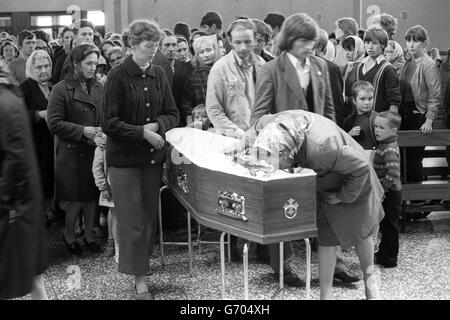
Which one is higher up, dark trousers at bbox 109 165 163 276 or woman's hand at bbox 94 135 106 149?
woman's hand at bbox 94 135 106 149

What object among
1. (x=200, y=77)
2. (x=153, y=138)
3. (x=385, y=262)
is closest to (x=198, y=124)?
(x=200, y=77)

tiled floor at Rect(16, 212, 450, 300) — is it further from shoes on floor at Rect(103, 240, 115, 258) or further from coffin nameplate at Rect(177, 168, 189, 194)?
coffin nameplate at Rect(177, 168, 189, 194)

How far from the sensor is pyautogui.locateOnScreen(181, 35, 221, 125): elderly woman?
5.29 metres

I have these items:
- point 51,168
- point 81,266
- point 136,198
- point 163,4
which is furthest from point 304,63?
point 163,4

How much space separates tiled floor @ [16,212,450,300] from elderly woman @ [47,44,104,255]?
0.36 meters

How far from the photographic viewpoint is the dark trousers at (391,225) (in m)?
4.84

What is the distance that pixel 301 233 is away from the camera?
3326 mm

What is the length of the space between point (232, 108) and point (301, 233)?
5.27ft

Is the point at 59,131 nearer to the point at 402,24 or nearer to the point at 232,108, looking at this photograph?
the point at 232,108

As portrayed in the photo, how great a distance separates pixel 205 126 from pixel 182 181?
1.00m

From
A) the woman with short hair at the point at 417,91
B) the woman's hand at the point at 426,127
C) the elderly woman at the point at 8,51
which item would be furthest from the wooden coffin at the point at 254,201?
the elderly woman at the point at 8,51

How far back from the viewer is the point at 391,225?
4.84 meters

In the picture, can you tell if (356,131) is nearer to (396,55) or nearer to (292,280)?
(292,280)

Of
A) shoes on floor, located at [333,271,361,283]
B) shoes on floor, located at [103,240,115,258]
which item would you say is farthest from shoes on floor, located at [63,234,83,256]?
shoes on floor, located at [333,271,361,283]
